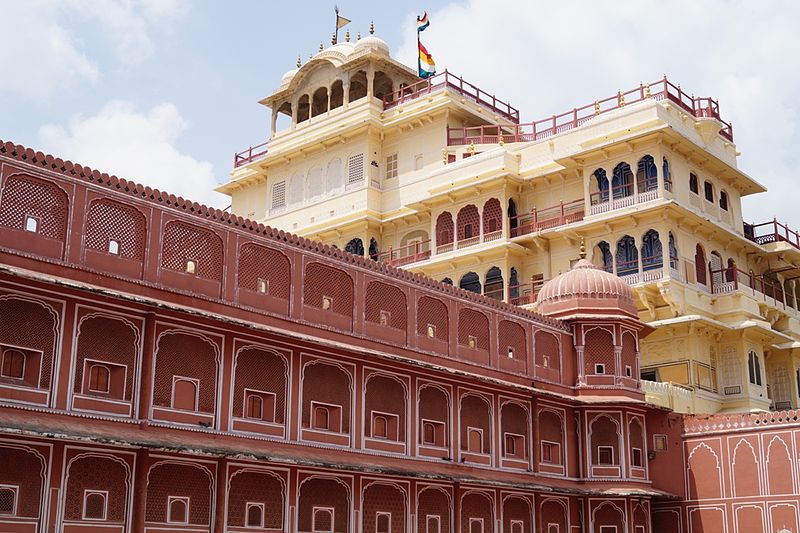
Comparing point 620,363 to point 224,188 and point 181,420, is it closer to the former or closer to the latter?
point 181,420

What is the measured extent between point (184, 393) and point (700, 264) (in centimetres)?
2105

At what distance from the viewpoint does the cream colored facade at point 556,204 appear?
34031mm

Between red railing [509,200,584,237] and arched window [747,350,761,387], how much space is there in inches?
290

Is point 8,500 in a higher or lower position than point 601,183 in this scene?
lower

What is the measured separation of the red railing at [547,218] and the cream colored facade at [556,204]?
0.19 ft

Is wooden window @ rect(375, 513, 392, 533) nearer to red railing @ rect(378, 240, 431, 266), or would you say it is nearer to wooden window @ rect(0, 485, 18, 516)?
wooden window @ rect(0, 485, 18, 516)

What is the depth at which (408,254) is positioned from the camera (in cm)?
3950

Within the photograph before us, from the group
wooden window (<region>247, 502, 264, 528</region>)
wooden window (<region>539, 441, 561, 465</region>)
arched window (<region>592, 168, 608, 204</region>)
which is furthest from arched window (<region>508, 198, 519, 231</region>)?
wooden window (<region>247, 502, 264, 528</region>)

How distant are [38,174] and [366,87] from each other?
26.6m

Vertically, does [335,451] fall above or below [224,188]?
below

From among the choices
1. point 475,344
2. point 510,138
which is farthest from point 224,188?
point 475,344

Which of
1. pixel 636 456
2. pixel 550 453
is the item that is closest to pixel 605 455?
pixel 636 456

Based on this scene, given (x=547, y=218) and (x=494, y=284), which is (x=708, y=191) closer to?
(x=547, y=218)

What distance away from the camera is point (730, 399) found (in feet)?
113
